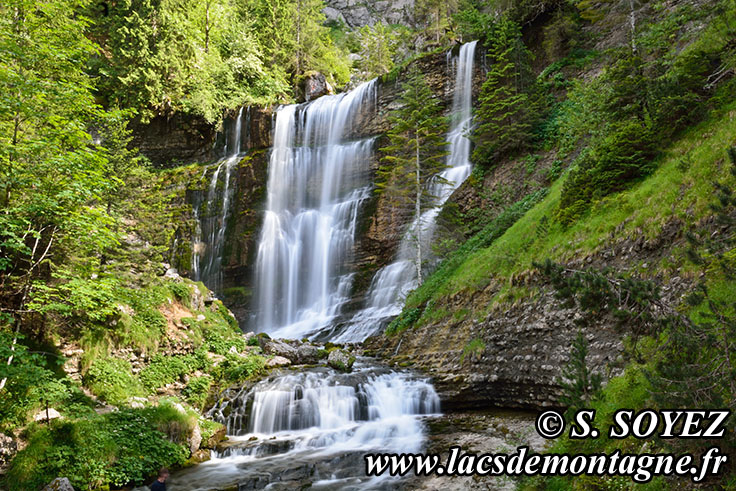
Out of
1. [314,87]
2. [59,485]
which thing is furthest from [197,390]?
[314,87]

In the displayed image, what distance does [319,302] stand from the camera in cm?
2628

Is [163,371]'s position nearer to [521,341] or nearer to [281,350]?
[281,350]

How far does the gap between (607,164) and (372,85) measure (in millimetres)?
24277

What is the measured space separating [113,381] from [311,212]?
20.3m

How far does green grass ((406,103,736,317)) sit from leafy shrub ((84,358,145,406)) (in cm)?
993

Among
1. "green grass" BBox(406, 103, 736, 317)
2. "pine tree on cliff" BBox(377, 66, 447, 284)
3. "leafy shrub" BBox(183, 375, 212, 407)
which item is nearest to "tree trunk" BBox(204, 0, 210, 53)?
"pine tree on cliff" BBox(377, 66, 447, 284)

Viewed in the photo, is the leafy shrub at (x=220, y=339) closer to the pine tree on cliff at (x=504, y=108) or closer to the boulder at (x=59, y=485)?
the boulder at (x=59, y=485)

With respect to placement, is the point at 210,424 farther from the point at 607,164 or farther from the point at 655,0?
the point at 655,0

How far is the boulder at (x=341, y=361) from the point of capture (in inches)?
538

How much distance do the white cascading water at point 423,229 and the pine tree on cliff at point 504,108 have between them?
4.55 feet

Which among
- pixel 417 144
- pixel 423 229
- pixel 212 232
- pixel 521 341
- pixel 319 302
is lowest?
pixel 521 341

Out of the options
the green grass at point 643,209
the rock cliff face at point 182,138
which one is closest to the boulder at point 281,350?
the green grass at point 643,209

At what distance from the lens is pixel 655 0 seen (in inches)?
691

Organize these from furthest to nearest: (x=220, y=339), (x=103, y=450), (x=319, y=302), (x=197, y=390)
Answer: (x=319, y=302), (x=220, y=339), (x=197, y=390), (x=103, y=450)
